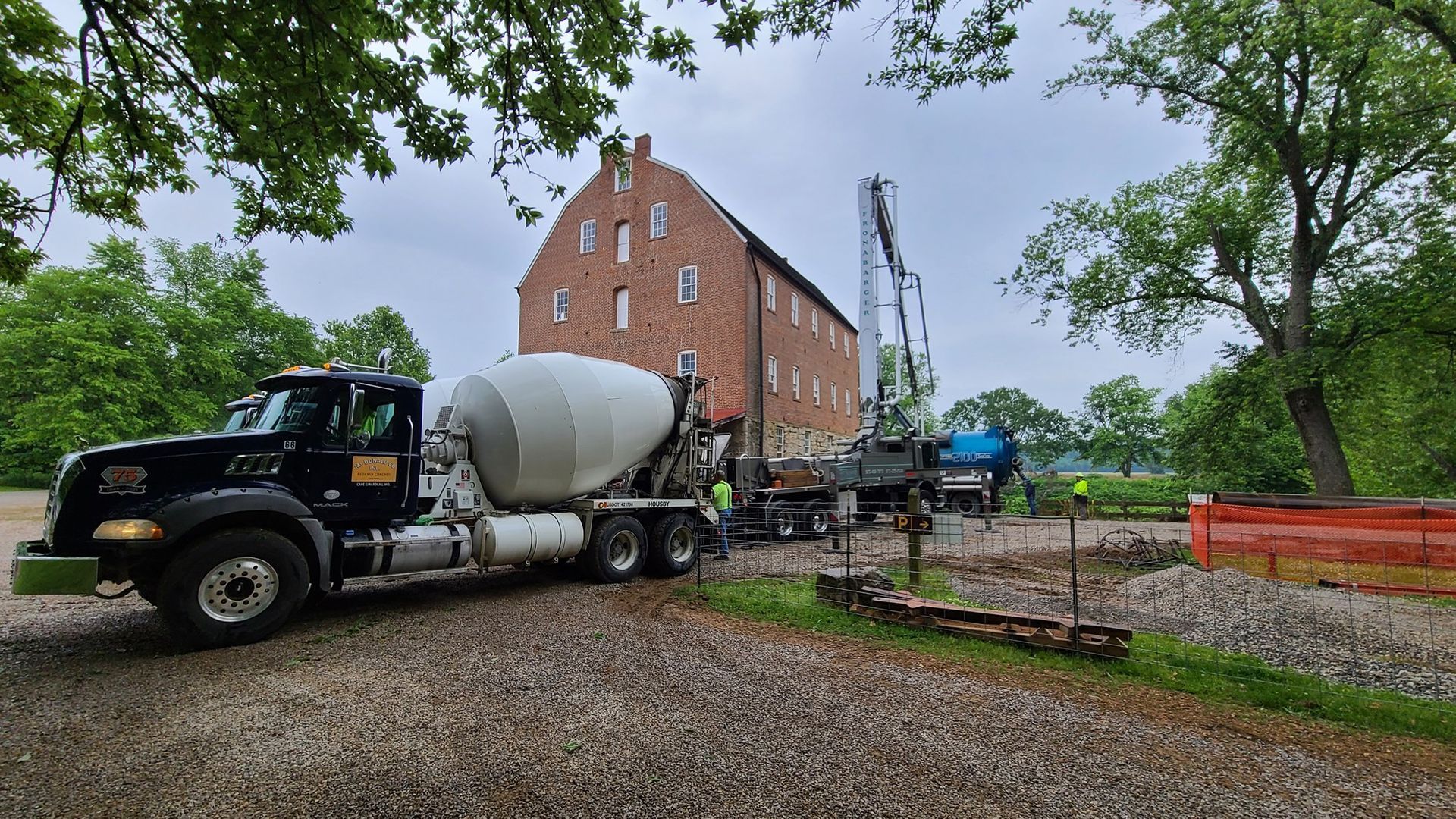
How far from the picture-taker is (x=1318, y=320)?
609 inches

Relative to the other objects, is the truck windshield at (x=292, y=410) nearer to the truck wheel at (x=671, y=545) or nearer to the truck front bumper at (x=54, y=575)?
the truck front bumper at (x=54, y=575)

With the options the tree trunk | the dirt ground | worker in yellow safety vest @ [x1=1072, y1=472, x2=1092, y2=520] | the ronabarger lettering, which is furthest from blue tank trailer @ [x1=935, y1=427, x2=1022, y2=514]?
Answer: the ronabarger lettering

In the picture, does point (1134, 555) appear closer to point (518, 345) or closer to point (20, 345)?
point (518, 345)

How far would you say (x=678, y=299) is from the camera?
87.1 ft

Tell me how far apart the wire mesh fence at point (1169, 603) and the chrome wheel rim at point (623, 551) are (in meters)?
1.25

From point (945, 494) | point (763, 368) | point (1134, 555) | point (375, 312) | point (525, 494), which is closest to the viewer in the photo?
point (525, 494)

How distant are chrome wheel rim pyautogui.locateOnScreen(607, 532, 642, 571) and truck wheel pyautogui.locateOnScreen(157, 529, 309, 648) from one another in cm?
416

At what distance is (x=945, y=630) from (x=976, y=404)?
351 ft

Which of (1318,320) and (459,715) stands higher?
(1318,320)

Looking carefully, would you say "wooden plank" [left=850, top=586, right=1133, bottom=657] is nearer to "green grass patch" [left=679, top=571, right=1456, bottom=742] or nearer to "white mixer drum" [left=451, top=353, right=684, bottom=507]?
"green grass patch" [left=679, top=571, right=1456, bottom=742]

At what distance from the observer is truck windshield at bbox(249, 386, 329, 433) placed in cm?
677

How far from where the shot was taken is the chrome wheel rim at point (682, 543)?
10.4m

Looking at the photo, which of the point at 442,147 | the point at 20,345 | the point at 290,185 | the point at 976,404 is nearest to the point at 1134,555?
the point at 442,147

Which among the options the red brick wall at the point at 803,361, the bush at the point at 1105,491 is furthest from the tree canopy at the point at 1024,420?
the red brick wall at the point at 803,361
